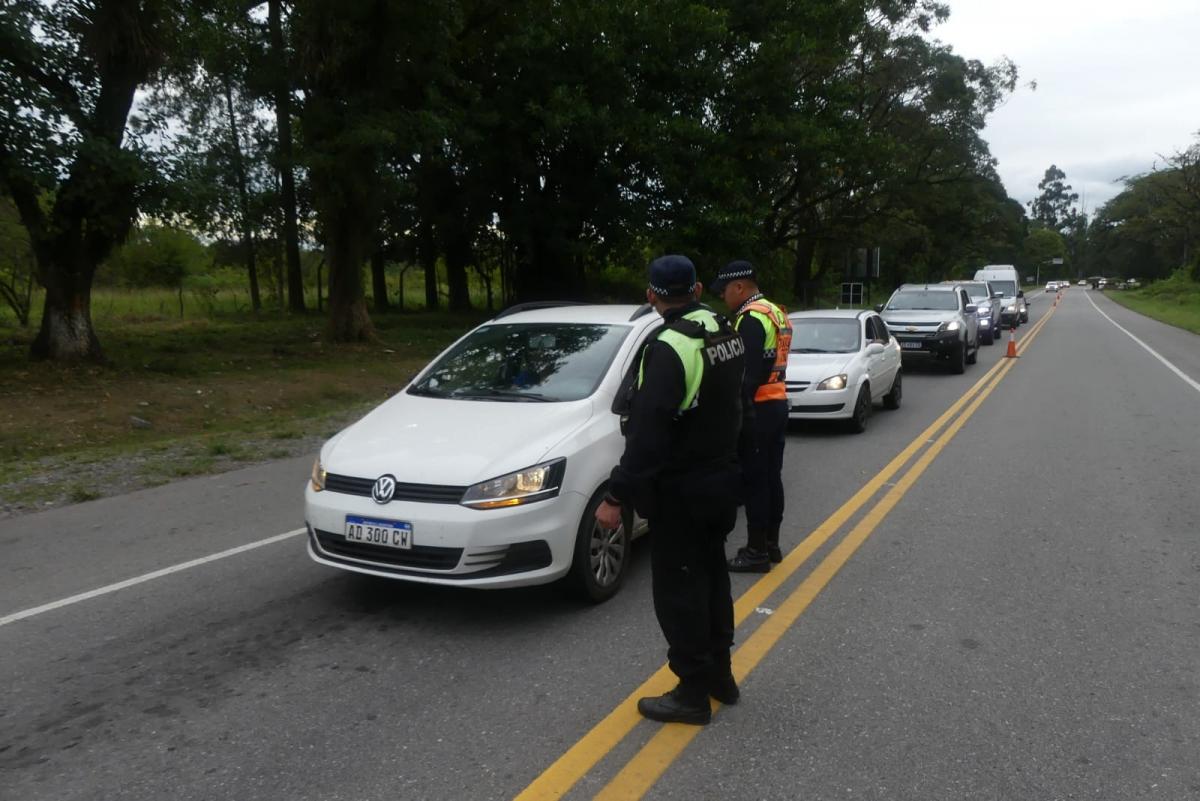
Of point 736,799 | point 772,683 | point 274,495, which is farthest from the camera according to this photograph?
point 274,495

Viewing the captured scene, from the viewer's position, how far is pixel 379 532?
15.5ft

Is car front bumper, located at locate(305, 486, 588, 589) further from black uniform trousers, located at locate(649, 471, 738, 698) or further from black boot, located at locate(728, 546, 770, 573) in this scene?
black boot, located at locate(728, 546, 770, 573)

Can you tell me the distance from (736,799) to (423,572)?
2062 mm

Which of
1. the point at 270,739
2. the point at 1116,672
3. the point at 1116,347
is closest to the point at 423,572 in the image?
the point at 270,739

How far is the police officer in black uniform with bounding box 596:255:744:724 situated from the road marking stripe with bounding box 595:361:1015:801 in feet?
0.56

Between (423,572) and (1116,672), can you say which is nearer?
(1116,672)

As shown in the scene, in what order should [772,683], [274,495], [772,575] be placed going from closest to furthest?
1. [772,683]
2. [772,575]
3. [274,495]

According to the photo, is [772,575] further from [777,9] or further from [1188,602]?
[777,9]

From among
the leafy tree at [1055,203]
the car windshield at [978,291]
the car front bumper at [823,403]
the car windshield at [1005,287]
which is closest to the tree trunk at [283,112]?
the car front bumper at [823,403]

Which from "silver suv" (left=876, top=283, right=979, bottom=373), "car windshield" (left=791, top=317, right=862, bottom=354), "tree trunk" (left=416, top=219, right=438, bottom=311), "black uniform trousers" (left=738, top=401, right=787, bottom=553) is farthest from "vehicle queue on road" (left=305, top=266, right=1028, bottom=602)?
"tree trunk" (left=416, top=219, right=438, bottom=311)

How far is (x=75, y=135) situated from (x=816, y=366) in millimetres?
10929

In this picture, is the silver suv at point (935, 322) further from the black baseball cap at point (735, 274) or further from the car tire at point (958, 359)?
the black baseball cap at point (735, 274)

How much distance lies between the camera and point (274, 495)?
26.6ft

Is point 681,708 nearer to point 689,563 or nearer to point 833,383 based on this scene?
point 689,563
